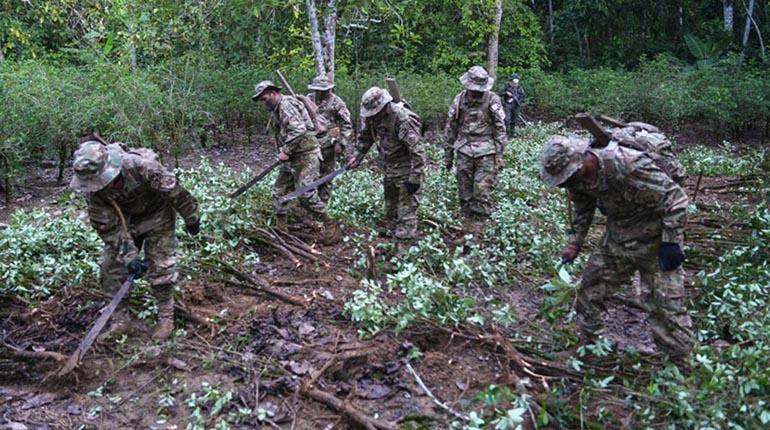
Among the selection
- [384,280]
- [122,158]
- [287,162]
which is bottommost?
[384,280]

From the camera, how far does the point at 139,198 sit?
5.38 metres

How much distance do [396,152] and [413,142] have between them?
0.40 m

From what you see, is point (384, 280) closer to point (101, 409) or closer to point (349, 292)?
point (349, 292)

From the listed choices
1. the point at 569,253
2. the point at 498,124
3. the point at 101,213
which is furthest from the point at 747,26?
the point at 101,213

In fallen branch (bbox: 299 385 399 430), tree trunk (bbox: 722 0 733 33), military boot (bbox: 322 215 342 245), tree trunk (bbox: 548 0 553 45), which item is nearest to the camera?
fallen branch (bbox: 299 385 399 430)

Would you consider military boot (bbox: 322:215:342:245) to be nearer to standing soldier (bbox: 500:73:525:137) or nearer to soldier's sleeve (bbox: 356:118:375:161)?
soldier's sleeve (bbox: 356:118:375:161)

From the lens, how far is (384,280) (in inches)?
273

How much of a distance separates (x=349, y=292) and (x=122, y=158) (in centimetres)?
253

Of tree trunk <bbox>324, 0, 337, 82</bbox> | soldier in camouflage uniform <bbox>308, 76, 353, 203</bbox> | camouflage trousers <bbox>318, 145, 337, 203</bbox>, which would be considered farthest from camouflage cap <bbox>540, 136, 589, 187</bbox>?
tree trunk <bbox>324, 0, 337, 82</bbox>

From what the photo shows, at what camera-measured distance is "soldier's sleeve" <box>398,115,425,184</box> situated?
737 cm

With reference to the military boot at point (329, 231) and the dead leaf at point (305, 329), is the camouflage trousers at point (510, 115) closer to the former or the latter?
the military boot at point (329, 231)

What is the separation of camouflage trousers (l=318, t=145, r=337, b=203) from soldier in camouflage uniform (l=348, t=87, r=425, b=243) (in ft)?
3.80

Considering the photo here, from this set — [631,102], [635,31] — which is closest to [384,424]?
[631,102]

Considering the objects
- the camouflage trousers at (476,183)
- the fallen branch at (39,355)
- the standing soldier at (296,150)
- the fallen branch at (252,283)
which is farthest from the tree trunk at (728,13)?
the fallen branch at (39,355)
